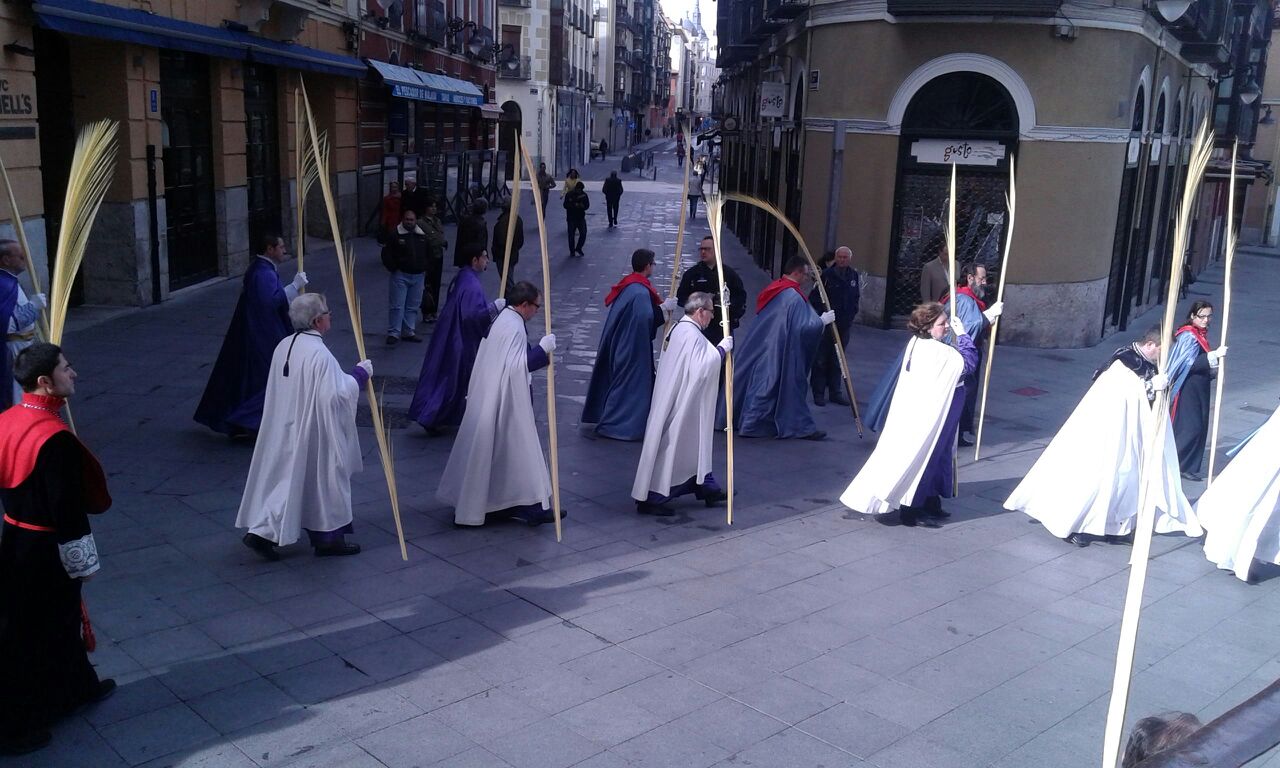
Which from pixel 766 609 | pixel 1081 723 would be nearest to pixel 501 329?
pixel 766 609

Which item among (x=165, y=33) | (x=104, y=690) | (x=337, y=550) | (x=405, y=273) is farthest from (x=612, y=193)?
(x=104, y=690)

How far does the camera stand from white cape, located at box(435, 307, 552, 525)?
7066mm

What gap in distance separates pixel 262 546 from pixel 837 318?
684 centimetres

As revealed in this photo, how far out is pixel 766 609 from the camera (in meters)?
6.17

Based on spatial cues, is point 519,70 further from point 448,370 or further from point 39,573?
point 39,573

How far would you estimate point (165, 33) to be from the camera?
13.3 m

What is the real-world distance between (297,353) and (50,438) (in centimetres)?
194

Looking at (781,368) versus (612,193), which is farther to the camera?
(612,193)

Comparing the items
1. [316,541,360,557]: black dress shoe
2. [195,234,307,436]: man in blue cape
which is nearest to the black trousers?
[195,234,307,436]: man in blue cape

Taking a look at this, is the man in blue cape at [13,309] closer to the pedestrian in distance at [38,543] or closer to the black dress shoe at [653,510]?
the pedestrian in distance at [38,543]

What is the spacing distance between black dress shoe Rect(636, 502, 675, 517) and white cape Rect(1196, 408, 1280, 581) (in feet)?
11.9

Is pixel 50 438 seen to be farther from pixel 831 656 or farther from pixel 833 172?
pixel 833 172

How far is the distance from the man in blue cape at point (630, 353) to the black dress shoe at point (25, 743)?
5892mm

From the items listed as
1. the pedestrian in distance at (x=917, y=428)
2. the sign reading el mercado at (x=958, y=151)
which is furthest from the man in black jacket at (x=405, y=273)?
the sign reading el mercado at (x=958, y=151)
